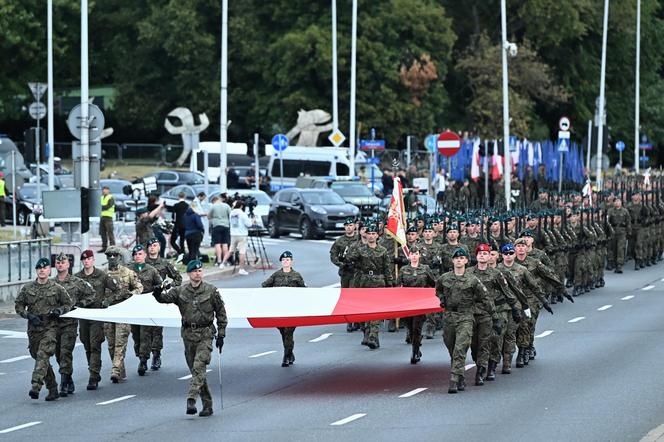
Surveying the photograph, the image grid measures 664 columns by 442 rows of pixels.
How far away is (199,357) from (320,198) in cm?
3111

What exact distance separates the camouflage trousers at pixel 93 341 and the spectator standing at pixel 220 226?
16967 millimetres

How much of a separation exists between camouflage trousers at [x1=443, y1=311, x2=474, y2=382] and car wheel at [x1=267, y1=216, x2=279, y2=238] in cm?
3027

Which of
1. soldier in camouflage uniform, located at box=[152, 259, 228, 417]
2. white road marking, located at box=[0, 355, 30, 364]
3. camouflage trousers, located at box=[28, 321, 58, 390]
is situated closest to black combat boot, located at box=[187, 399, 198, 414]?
soldier in camouflage uniform, located at box=[152, 259, 228, 417]

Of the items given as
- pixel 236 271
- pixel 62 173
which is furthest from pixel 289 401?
pixel 62 173

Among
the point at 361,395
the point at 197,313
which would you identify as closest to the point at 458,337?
the point at 361,395

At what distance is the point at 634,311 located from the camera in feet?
95.8

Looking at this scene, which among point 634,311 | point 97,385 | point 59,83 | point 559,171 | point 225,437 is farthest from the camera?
point 59,83

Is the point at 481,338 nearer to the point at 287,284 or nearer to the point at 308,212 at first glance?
the point at 287,284

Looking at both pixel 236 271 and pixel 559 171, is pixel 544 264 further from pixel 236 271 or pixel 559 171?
pixel 559 171

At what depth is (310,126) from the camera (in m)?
72.4

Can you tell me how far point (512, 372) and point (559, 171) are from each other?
115 ft

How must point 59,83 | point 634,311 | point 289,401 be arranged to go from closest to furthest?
point 289,401 < point 634,311 < point 59,83

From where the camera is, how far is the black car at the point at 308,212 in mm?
48312

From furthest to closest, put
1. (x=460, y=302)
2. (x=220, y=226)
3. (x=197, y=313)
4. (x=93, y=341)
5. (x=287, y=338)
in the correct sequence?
(x=220, y=226), (x=287, y=338), (x=93, y=341), (x=460, y=302), (x=197, y=313)
